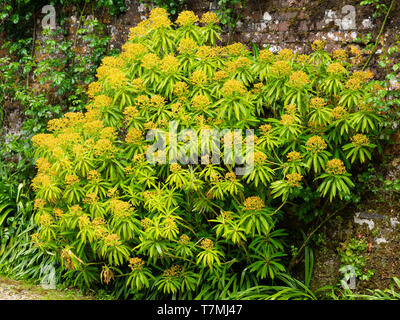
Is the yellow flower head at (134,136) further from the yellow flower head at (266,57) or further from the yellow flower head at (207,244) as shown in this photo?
the yellow flower head at (266,57)

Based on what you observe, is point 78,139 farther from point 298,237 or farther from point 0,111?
point 0,111

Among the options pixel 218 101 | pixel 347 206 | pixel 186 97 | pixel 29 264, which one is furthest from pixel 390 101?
pixel 29 264

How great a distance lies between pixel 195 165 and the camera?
3.88 m

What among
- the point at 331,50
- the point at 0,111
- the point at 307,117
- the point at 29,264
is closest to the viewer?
the point at 307,117

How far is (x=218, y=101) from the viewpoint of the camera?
3.71 metres

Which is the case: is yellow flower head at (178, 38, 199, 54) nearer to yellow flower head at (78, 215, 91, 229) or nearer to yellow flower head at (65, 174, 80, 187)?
yellow flower head at (65, 174, 80, 187)

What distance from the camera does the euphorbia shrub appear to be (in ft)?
11.9

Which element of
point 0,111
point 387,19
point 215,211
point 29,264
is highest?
point 387,19

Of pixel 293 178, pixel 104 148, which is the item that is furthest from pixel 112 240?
pixel 293 178

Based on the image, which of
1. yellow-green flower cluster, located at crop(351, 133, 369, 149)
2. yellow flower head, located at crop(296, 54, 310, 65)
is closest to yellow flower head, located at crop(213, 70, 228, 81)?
yellow flower head, located at crop(296, 54, 310, 65)

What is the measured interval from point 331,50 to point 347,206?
1.56 metres

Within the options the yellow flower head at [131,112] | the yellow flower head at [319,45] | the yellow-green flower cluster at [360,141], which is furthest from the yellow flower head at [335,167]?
the yellow flower head at [131,112]

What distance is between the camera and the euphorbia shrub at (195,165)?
3629mm

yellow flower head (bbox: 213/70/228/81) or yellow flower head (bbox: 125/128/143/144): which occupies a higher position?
yellow flower head (bbox: 213/70/228/81)
